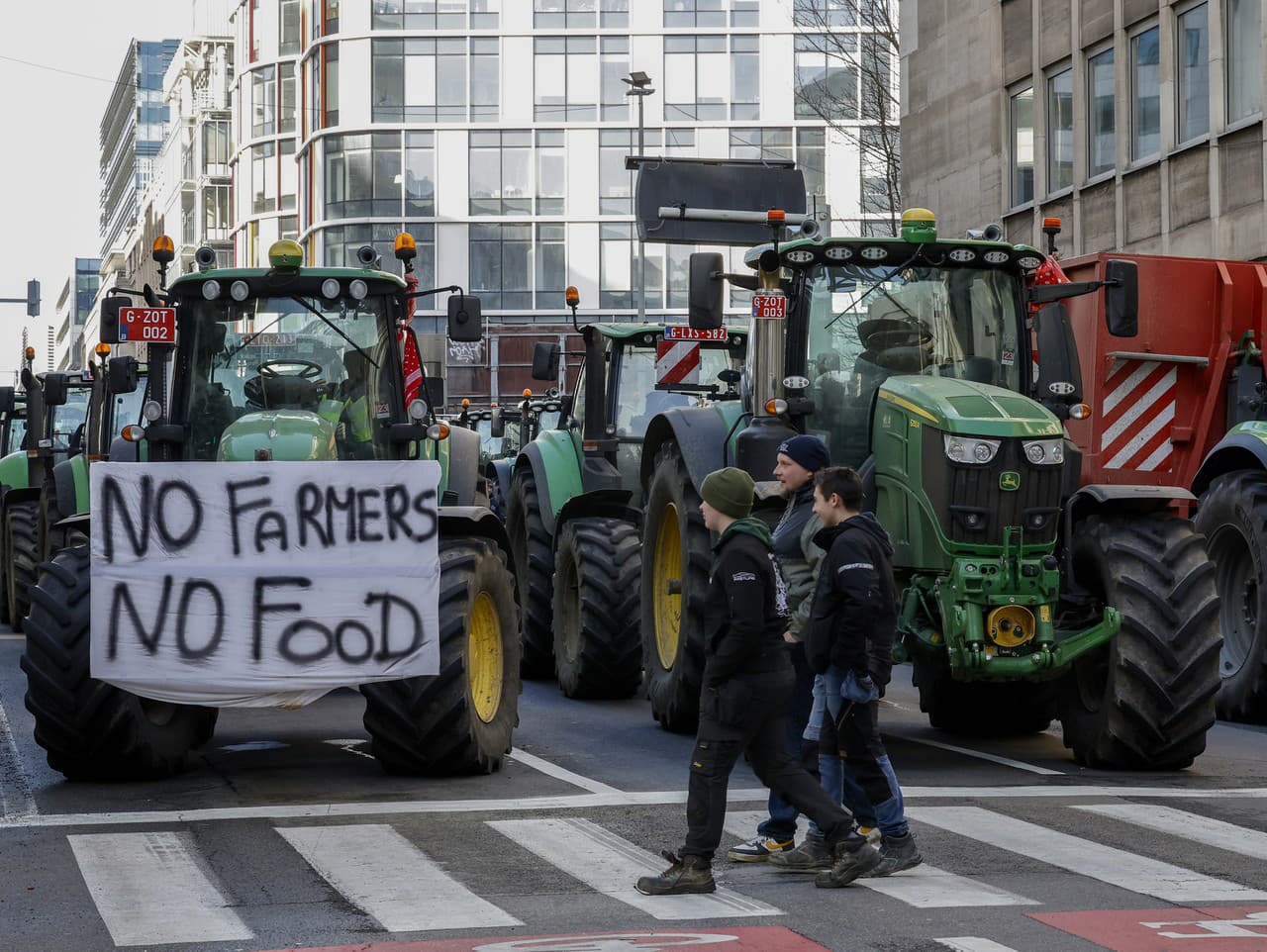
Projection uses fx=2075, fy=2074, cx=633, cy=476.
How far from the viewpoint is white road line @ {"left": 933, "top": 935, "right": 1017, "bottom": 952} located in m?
6.91

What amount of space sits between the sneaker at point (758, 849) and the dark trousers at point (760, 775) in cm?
45

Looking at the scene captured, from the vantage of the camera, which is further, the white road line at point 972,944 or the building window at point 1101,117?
the building window at point 1101,117

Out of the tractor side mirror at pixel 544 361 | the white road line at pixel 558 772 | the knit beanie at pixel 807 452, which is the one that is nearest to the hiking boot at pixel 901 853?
the knit beanie at pixel 807 452

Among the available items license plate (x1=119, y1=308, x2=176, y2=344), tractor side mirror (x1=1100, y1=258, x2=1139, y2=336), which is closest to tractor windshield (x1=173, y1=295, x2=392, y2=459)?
license plate (x1=119, y1=308, x2=176, y2=344)

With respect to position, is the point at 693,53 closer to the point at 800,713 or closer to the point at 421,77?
the point at 421,77

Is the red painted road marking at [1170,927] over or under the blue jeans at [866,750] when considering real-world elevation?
under

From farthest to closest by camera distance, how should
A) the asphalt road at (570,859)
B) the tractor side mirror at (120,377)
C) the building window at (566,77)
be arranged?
1. the building window at (566,77)
2. the tractor side mirror at (120,377)
3. the asphalt road at (570,859)

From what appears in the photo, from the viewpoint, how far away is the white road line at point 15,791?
32.7 feet

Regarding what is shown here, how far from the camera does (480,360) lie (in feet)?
223

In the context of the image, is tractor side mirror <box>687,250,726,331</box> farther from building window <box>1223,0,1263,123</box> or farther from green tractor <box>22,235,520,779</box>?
building window <box>1223,0,1263,123</box>

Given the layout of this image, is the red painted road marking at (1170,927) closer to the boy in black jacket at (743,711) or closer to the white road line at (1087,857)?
the white road line at (1087,857)

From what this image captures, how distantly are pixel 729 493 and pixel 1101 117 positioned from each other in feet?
72.9

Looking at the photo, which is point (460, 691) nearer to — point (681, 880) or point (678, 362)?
point (681, 880)

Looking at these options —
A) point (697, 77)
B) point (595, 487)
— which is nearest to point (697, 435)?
point (595, 487)
